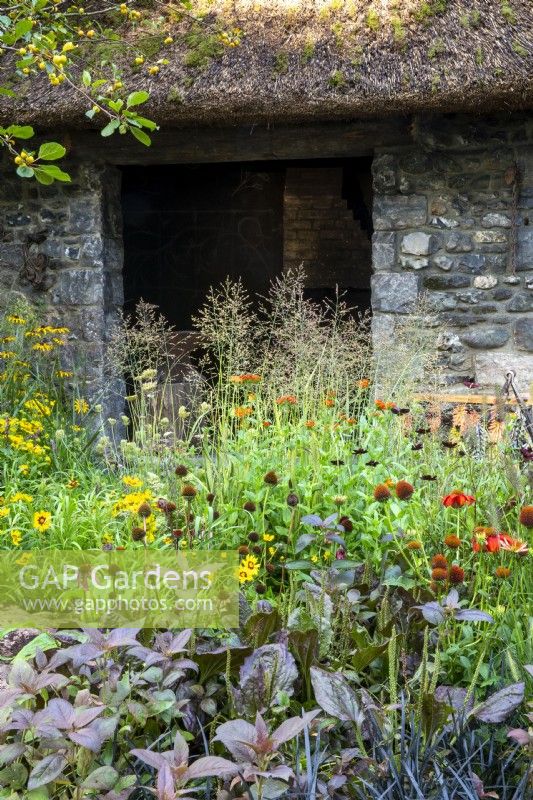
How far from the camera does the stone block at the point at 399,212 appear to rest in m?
4.78

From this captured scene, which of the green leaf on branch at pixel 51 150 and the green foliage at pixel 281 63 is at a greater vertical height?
the green foliage at pixel 281 63

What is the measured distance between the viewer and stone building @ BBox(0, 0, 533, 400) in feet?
14.1

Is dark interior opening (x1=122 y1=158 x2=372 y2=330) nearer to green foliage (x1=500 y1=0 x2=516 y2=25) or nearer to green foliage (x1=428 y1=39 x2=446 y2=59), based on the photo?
green foliage (x1=500 y1=0 x2=516 y2=25)

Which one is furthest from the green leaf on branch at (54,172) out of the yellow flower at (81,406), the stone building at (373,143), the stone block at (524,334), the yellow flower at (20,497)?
the stone block at (524,334)

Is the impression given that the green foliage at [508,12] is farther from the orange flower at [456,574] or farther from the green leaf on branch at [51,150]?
the orange flower at [456,574]

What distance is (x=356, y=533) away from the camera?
2.51 meters

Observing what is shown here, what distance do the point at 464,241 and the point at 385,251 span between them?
0.44 metres

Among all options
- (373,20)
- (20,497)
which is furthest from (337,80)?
(20,497)

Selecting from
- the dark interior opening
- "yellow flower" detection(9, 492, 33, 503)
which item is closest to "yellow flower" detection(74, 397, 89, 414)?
"yellow flower" detection(9, 492, 33, 503)

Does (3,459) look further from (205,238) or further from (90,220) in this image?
(205,238)

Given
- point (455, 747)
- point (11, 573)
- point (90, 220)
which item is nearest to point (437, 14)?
point (90, 220)

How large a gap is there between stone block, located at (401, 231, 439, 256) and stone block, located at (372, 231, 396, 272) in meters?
0.07

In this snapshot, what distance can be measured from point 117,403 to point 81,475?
207 centimetres

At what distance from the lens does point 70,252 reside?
527 cm
